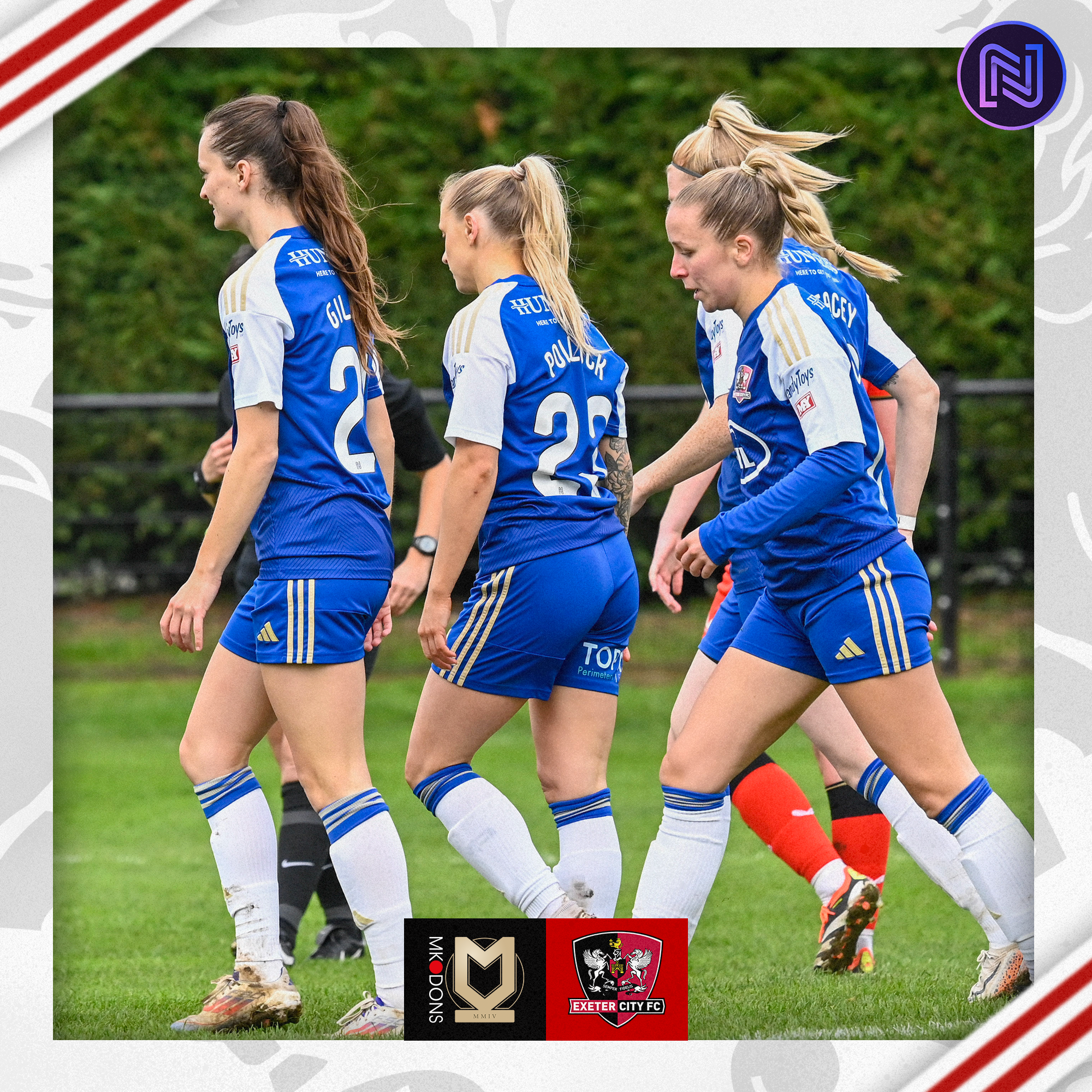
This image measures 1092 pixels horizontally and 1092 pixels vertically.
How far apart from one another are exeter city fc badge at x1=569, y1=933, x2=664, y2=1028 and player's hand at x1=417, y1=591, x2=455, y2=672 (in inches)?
27.8

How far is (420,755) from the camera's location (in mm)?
3414

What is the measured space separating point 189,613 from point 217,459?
99 cm

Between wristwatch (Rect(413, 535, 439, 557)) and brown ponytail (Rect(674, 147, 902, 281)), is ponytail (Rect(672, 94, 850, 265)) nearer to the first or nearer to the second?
brown ponytail (Rect(674, 147, 902, 281))

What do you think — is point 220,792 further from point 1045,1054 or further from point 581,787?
point 1045,1054

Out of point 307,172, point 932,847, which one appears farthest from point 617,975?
point 307,172

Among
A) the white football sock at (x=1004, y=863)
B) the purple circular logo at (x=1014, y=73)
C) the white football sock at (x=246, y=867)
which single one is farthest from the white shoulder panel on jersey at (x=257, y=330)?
the white football sock at (x=1004, y=863)

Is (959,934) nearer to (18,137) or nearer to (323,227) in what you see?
(323,227)

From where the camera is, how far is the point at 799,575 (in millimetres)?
3146

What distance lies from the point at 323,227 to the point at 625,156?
4565 millimetres

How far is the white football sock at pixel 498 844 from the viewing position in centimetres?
333

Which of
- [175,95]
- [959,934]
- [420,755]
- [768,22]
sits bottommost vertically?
[959,934]

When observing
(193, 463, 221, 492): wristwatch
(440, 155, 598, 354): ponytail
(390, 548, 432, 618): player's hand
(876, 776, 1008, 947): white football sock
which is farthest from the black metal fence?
(440, 155, 598, 354): ponytail

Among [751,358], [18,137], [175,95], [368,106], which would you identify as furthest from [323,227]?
[368,106]

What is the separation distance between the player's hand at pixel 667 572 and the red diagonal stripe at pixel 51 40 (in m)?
1.73
